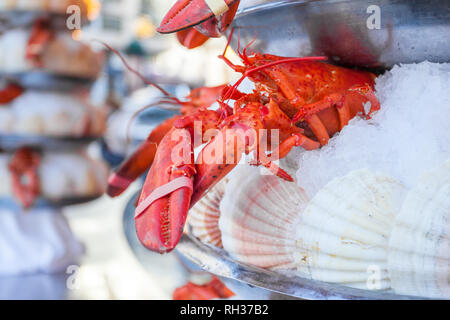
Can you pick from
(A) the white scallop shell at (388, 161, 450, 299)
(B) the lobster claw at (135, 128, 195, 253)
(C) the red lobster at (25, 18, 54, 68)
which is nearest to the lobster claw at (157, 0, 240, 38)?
(B) the lobster claw at (135, 128, 195, 253)

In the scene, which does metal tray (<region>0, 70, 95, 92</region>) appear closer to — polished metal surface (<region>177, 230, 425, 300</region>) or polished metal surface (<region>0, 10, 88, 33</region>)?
polished metal surface (<region>0, 10, 88, 33</region>)

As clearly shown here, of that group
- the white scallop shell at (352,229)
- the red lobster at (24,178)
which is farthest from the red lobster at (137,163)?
the red lobster at (24,178)

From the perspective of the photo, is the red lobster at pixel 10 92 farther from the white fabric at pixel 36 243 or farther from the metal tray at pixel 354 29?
the metal tray at pixel 354 29

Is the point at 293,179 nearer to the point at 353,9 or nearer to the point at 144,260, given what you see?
the point at 353,9

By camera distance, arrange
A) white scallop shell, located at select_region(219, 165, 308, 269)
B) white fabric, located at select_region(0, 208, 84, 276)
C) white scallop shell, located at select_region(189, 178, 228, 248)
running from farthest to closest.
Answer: white fabric, located at select_region(0, 208, 84, 276) < white scallop shell, located at select_region(189, 178, 228, 248) < white scallop shell, located at select_region(219, 165, 308, 269)

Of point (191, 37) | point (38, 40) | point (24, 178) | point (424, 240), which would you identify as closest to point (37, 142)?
point (24, 178)
